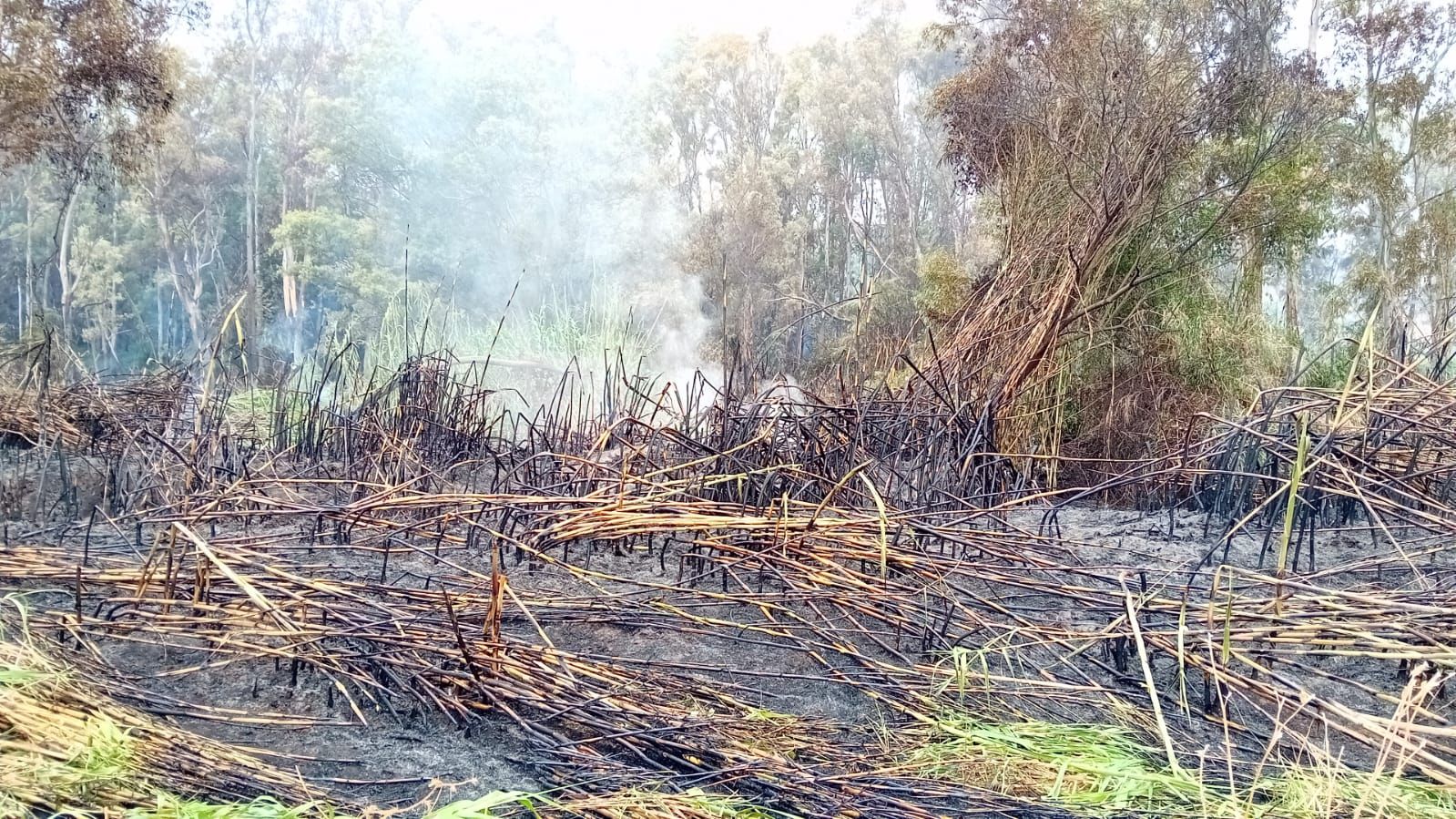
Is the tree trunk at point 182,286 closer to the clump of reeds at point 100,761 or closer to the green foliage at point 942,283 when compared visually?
the green foliage at point 942,283

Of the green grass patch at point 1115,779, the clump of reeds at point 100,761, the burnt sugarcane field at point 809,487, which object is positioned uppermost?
the burnt sugarcane field at point 809,487

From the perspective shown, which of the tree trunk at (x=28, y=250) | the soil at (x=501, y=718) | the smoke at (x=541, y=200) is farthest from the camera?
the smoke at (x=541, y=200)

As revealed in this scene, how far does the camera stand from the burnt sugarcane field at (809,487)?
1027mm

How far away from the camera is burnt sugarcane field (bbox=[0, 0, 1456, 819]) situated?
1.03 meters

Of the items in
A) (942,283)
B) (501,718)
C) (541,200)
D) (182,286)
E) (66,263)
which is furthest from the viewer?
(541,200)

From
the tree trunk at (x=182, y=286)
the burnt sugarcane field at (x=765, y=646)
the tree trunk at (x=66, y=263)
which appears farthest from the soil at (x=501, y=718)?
the tree trunk at (x=182, y=286)

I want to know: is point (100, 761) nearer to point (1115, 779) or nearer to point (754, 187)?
point (1115, 779)

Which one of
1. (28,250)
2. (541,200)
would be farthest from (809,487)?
(541,200)

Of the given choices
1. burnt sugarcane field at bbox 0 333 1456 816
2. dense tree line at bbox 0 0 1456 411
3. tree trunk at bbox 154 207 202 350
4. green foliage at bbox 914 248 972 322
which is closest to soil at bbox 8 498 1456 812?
burnt sugarcane field at bbox 0 333 1456 816

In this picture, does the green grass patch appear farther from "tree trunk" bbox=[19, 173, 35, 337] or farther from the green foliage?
"tree trunk" bbox=[19, 173, 35, 337]

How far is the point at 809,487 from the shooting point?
7.31ft

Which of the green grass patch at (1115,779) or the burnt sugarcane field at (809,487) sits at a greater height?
the burnt sugarcane field at (809,487)

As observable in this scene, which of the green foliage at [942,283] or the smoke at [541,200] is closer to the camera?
the green foliage at [942,283]

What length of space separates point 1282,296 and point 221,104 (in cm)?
807
